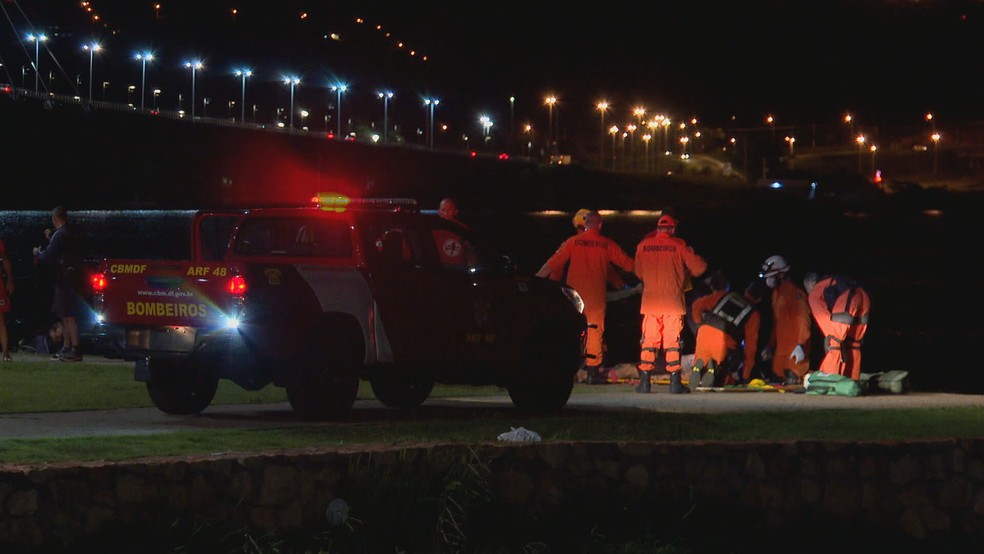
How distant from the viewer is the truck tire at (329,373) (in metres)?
12.7

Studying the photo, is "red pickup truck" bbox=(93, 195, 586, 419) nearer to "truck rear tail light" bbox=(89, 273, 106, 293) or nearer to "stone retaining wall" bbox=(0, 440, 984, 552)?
"truck rear tail light" bbox=(89, 273, 106, 293)

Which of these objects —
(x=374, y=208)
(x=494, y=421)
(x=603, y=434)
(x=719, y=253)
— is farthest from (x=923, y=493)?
(x=719, y=253)

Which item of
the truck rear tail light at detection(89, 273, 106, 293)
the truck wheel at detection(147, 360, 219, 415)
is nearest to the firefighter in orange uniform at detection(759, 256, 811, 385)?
the truck wheel at detection(147, 360, 219, 415)

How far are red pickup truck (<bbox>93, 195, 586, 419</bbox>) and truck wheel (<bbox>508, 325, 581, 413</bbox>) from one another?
0.04ft

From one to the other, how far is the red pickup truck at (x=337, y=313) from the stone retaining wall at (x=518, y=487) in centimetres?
339

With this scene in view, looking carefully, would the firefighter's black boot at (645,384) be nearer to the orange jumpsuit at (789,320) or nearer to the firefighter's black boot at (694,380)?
the firefighter's black boot at (694,380)

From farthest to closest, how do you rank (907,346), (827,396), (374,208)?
(907,346)
(827,396)
(374,208)

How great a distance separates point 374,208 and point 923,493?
5335mm

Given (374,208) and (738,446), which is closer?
(738,446)

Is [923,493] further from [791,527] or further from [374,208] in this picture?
[374,208]

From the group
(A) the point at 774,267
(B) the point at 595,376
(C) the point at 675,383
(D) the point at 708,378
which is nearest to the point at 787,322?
(A) the point at 774,267

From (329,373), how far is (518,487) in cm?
354

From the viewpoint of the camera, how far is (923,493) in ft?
35.1

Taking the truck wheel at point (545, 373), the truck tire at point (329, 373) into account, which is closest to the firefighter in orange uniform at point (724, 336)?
the truck wheel at point (545, 373)
